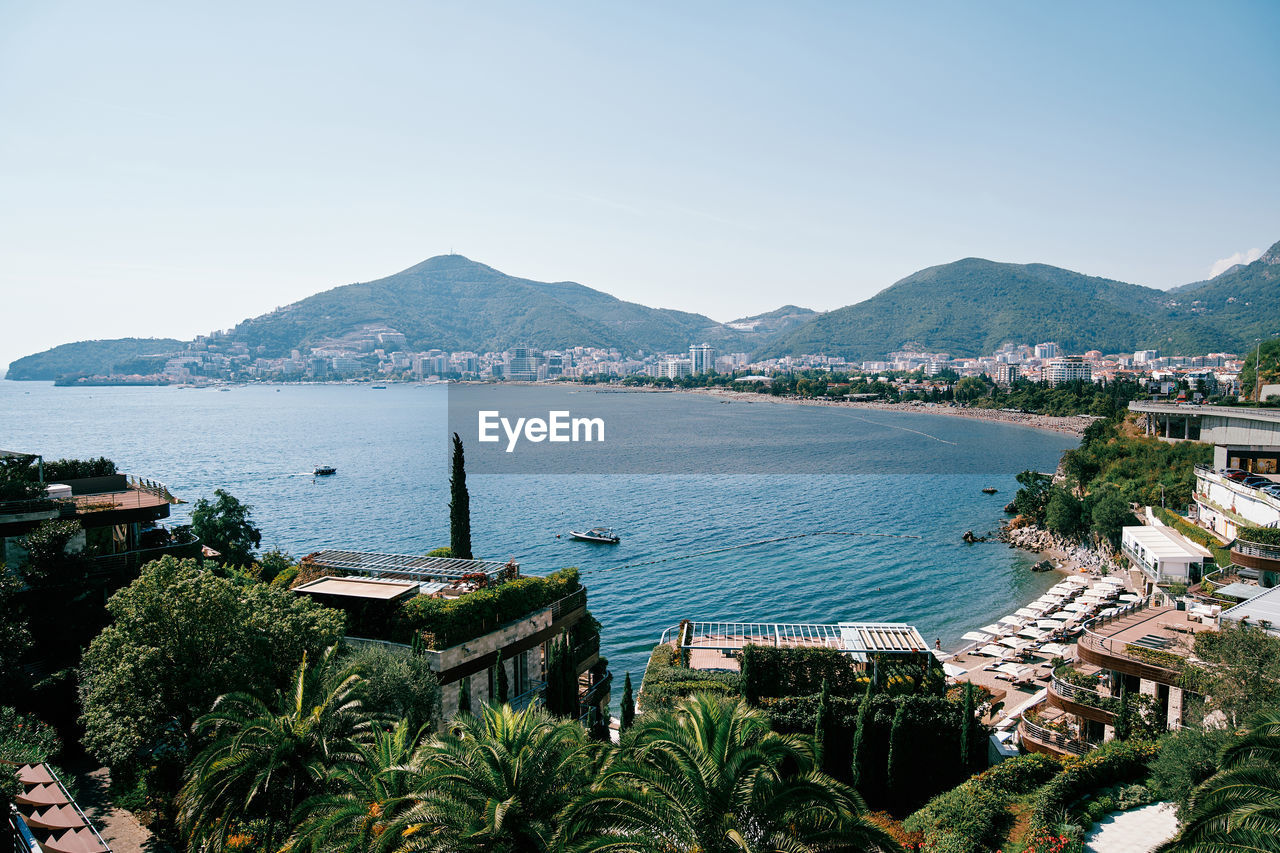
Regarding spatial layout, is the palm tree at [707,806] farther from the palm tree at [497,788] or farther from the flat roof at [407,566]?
the flat roof at [407,566]

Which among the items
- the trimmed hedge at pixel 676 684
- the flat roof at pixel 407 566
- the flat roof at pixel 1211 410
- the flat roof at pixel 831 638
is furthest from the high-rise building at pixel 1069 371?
the flat roof at pixel 407 566

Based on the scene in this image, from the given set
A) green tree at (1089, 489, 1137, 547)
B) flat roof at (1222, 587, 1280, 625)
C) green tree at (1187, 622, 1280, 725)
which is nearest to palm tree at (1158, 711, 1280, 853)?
green tree at (1187, 622, 1280, 725)

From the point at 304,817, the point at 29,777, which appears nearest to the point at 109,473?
the point at 29,777

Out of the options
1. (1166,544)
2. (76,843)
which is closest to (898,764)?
(76,843)

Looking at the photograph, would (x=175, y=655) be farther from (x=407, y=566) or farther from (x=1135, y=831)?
(x=1135, y=831)

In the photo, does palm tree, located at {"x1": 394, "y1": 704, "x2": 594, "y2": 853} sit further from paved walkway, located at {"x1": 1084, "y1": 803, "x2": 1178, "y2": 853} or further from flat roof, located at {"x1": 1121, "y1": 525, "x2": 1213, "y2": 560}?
flat roof, located at {"x1": 1121, "y1": 525, "x2": 1213, "y2": 560}
